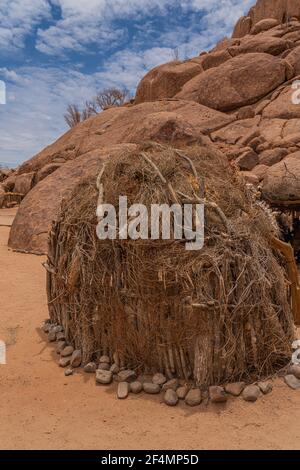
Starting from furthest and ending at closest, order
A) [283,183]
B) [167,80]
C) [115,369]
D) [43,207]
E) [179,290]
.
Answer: [167,80]
[43,207]
[283,183]
[115,369]
[179,290]

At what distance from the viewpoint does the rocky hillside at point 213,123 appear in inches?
347

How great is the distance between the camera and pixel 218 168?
413cm

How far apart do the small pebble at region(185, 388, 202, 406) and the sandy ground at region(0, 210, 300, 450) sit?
0.05m

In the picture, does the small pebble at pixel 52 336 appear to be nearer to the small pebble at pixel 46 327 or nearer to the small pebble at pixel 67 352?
the small pebble at pixel 46 327

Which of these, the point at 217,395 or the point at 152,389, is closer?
the point at 217,395

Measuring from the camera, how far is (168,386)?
10.0ft

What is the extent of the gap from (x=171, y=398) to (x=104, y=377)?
60 cm

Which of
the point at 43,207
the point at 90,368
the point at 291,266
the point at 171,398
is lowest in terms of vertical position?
the point at 171,398

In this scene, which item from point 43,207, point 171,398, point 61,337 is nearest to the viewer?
point 171,398

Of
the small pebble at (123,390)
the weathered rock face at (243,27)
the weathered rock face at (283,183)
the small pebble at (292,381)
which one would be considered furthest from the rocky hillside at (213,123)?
the small pebble at (123,390)

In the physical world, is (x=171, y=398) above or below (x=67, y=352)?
below

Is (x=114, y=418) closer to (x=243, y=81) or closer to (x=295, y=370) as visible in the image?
(x=295, y=370)

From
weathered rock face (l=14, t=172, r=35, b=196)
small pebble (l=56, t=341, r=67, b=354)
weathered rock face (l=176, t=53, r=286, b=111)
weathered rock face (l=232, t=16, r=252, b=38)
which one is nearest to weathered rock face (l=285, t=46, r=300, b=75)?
weathered rock face (l=176, t=53, r=286, b=111)

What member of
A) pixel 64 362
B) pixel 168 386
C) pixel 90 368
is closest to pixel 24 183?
pixel 64 362
